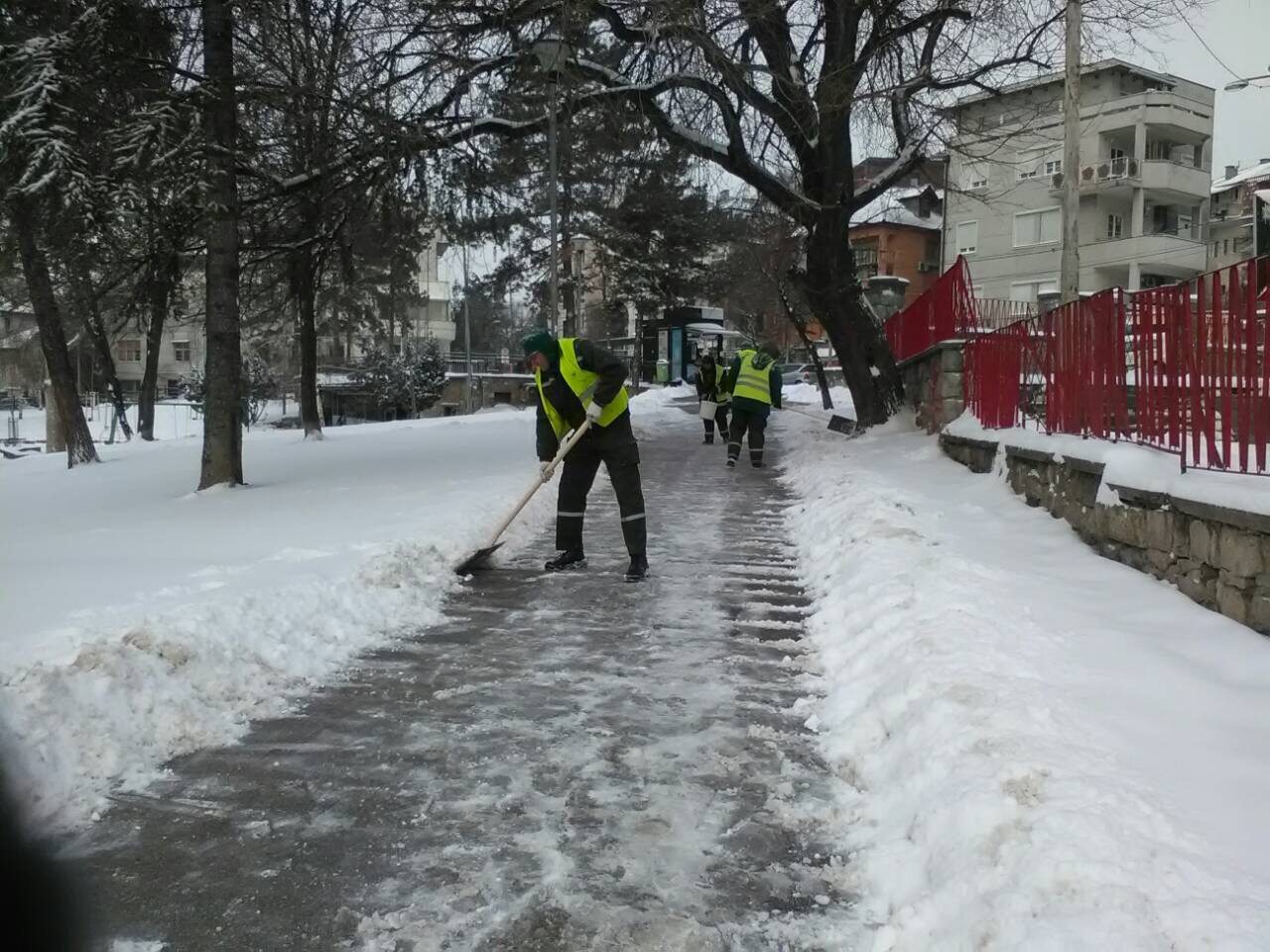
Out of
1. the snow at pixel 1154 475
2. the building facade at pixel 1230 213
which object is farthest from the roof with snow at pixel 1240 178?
the snow at pixel 1154 475

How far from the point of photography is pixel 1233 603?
14.1 ft

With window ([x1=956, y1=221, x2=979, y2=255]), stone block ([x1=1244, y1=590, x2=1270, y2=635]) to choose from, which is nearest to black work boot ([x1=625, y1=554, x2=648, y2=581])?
stone block ([x1=1244, y1=590, x2=1270, y2=635])

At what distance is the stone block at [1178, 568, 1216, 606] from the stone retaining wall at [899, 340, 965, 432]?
664 centimetres

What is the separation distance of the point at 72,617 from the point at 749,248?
972 inches

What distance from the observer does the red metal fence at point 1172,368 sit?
4.46 metres

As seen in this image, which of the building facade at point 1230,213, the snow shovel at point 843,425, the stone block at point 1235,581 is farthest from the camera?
the building facade at point 1230,213

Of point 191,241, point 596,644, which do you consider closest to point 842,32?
point 191,241

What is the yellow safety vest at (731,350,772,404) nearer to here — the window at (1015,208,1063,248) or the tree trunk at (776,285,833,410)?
the tree trunk at (776,285,833,410)

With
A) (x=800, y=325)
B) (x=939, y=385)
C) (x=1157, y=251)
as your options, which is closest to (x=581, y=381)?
(x=939, y=385)

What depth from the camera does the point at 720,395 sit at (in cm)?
1691

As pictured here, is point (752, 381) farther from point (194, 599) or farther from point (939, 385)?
point (194, 599)

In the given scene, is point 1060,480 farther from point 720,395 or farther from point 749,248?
point 749,248

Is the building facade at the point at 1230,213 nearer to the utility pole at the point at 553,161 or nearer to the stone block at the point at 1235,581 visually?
the utility pole at the point at 553,161

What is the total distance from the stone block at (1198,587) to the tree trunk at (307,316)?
12569mm
